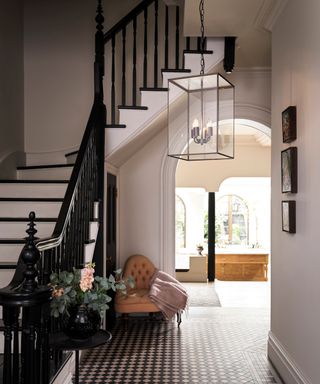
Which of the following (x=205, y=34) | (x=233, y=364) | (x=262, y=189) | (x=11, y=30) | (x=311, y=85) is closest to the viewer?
(x=311, y=85)

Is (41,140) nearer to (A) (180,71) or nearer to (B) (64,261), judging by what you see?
(A) (180,71)

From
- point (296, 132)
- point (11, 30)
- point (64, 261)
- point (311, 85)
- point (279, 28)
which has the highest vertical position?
point (11, 30)

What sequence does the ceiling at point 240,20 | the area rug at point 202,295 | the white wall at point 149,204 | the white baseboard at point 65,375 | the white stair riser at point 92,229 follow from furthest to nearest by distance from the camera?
the area rug at point 202,295, the white wall at point 149,204, the white stair riser at point 92,229, the ceiling at point 240,20, the white baseboard at point 65,375

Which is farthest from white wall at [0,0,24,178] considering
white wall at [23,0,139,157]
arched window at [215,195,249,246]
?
arched window at [215,195,249,246]

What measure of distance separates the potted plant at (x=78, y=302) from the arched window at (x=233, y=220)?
11829mm

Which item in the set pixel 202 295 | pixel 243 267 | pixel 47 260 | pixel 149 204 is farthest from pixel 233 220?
pixel 47 260

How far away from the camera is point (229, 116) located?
3908 millimetres

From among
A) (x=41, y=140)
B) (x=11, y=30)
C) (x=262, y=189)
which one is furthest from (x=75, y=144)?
(x=262, y=189)

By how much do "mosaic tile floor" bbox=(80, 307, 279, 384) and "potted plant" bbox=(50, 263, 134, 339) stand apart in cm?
155

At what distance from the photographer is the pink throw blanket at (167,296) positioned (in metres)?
6.14

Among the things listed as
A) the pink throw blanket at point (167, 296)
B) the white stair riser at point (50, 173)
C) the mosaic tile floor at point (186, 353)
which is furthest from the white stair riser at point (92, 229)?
the pink throw blanket at point (167, 296)

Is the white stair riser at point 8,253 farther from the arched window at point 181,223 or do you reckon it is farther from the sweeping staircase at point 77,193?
the arched window at point 181,223

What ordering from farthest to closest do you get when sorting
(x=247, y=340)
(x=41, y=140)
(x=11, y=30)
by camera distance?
(x=41, y=140) → (x=11, y=30) → (x=247, y=340)

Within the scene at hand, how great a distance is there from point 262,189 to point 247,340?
930 cm
